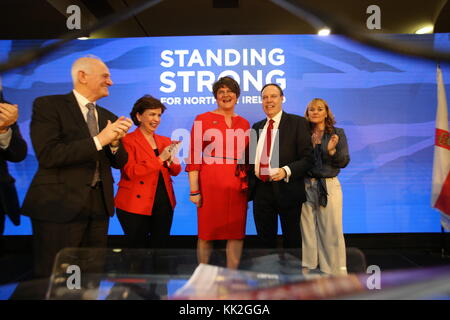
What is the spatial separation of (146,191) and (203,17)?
4.28 feet

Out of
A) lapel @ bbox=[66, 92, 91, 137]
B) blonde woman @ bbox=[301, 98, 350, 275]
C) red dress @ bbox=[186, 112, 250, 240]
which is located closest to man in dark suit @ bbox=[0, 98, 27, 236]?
lapel @ bbox=[66, 92, 91, 137]

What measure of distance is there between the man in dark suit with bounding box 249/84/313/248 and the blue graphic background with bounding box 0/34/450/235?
337 mm

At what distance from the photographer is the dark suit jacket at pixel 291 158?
2352mm

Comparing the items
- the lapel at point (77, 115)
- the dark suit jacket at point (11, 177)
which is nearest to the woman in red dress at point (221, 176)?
the lapel at point (77, 115)

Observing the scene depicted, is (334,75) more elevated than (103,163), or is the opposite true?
(334,75)

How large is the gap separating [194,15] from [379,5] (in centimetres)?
128

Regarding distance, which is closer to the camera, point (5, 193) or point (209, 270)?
point (209, 270)

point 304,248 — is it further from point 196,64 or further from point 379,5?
point 379,5

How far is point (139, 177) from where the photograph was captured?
2385 millimetres

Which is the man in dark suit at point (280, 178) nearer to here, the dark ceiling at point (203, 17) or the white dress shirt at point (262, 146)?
the white dress shirt at point (262, 146)

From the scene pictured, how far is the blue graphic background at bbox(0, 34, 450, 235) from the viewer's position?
2688 millimetres

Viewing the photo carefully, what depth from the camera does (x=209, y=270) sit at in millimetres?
1471
